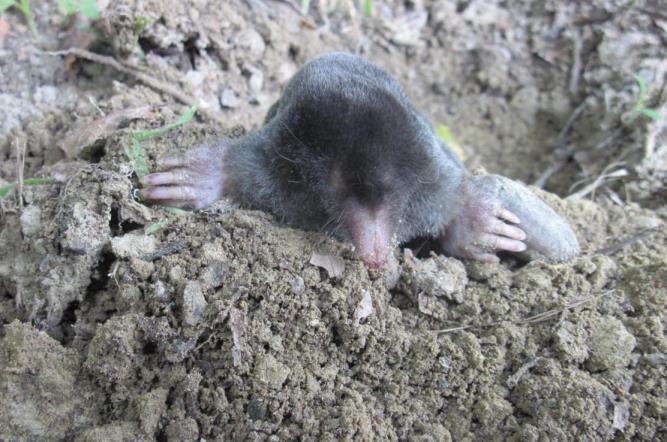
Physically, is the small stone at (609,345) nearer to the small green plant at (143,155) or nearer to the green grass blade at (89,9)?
the small green plant at (143,155)

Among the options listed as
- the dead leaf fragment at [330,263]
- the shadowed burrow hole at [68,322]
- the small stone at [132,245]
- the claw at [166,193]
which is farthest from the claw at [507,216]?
the shadowed burrow hole at [68,322]

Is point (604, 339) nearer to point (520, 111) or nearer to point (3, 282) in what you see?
point (3, 282)

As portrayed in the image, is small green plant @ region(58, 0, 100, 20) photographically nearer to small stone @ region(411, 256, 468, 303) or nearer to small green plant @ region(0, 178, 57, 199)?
small green plant @ region(0, 178, 57, 199)

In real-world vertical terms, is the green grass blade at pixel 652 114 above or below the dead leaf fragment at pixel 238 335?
above

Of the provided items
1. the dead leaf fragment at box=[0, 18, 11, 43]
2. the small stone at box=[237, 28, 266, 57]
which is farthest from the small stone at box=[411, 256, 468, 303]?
the dead leaf fragment at box=[0, 18, 11, 43]

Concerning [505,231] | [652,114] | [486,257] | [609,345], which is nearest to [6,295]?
[486,257]

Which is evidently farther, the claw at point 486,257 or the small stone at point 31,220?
the claw at point 486,257

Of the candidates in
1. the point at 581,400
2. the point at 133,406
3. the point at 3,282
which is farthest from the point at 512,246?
the point at 3,282
